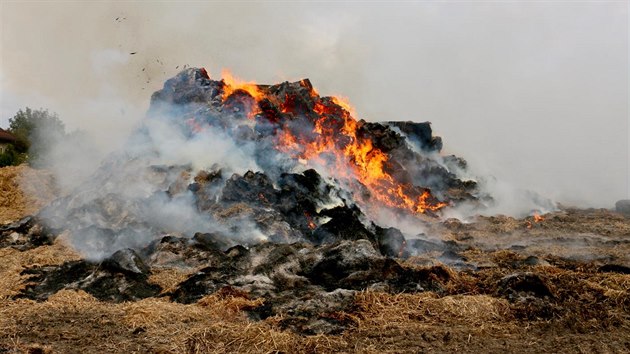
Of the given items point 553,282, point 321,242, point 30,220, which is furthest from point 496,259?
Result: point 30,220

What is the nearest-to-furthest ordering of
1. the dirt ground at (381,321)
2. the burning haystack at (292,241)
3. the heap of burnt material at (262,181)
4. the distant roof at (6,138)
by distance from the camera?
Answer: the dirt ground at (381,321) → the burning haystack at (292,241) → the heap of burnt material at (262,181) → the distant roof at (6,138)

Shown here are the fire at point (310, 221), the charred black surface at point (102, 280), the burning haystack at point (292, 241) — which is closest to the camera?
the burning haystack at point (292, 241)

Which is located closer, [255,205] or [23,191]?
[255,205]

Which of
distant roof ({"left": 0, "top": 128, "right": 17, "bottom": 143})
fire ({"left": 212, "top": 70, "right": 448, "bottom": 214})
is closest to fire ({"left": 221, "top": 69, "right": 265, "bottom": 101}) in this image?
fire ({"left": 212, "top": 70, "right": 448, "bottom": 214})

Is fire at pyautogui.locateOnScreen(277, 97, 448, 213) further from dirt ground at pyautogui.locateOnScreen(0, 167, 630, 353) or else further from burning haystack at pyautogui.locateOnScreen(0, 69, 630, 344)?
dirt ground at pyautogui.locateOnScreen(0, 167, 630, 353)

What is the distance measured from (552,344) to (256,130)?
15.5 meters

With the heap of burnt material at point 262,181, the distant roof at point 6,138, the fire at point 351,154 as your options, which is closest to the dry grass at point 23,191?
the heap of burnt material at point 262,181

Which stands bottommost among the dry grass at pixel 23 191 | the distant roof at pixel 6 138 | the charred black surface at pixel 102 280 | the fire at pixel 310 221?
the charred black surface at pixel 102 280

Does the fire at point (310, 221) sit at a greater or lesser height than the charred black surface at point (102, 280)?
greater

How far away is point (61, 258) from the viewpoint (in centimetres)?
1219

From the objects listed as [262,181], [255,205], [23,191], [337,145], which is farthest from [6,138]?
[255,205]

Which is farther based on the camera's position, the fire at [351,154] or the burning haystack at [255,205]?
the fire at [351,154]

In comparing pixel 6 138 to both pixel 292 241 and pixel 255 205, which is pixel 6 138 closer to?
pixel 255 205

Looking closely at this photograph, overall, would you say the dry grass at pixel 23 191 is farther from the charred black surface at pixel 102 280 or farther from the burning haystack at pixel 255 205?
the charred black surface at pixel 102 280
